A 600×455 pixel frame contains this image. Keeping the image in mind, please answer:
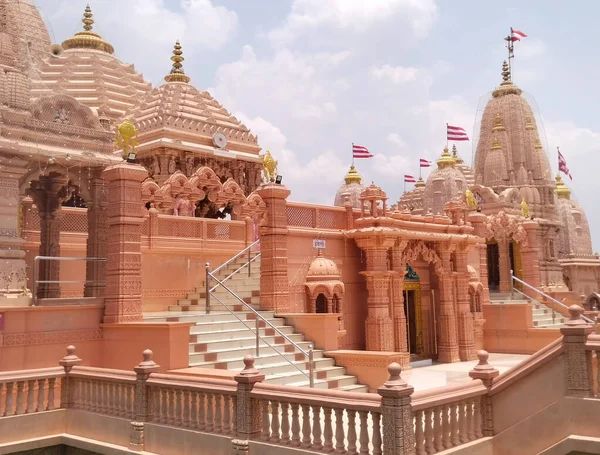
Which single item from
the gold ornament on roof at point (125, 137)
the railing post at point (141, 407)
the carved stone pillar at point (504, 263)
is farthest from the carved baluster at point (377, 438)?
the carved stone pillar at point (504, 263)

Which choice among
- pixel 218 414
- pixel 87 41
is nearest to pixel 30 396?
pixel 218 414

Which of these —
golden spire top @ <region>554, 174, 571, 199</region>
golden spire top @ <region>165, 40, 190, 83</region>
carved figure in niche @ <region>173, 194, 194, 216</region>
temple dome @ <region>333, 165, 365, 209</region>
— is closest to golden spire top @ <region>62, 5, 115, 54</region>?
golden spire top @ <region>165, 40, 190, 83</region>

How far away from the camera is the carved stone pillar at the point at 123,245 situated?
12281 millimetres

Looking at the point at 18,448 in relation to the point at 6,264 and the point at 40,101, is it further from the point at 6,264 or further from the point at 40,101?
the point at 40,101

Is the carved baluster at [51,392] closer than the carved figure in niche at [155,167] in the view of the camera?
Yes

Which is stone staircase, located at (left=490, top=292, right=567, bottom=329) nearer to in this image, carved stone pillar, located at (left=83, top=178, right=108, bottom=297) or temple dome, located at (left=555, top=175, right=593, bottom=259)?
carved stone pillar, located at (left=83, top=178, right=108, bottom=297)

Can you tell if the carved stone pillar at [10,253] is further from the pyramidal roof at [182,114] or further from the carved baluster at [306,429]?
the pyramidal roof at [182,114]

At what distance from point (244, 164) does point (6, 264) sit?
20.2 meters

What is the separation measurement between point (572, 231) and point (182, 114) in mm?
30012

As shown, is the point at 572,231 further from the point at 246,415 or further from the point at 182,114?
the point at 246,415

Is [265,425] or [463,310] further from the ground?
[463,310]

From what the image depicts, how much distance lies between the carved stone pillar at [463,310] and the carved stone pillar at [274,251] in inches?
284

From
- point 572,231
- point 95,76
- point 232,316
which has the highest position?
point 95,76

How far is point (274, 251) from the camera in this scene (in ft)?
50.3
